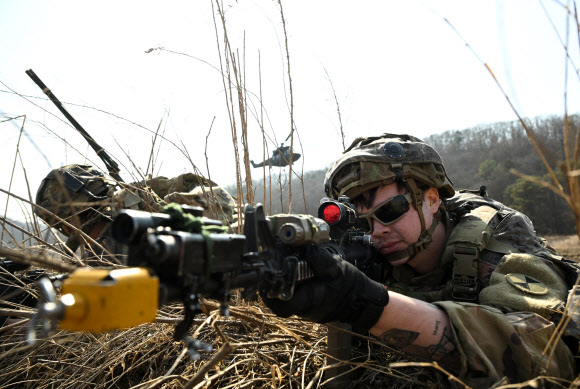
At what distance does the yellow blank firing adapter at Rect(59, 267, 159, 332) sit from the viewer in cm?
89

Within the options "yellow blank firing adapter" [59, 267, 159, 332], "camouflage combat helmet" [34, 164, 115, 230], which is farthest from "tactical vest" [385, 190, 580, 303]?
"camouflage combat helmet" [34, 164, 115, 230]

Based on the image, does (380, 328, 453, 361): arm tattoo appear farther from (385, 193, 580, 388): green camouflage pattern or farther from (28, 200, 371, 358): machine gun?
(28, 200, 371, 358): machine gun

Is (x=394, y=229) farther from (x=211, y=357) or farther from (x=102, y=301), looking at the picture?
(x=102, y=301)

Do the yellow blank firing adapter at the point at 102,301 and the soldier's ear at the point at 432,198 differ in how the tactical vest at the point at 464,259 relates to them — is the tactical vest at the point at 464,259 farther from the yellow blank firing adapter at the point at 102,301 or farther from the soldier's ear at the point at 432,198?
the yellow blank firing adapter at the point at 102,301

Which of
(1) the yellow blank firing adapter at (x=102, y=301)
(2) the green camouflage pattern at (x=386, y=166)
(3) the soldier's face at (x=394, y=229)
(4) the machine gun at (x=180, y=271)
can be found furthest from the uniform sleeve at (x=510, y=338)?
A: (1) the yellow blank firing adapter at (x=102, y=301)

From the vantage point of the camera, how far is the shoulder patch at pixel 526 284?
6.25ft

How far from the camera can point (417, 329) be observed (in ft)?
5.64

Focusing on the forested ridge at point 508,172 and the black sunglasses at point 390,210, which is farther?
the forested ridge at point 508,172

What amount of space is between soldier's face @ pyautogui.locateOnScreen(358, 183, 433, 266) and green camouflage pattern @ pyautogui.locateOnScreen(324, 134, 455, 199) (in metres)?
0.08

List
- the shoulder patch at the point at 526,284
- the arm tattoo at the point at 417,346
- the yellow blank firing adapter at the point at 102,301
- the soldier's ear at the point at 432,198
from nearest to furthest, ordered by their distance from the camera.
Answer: the yellow blank firing adapter at the point at 102,301 → the arm tattoo at the point at 417,346 → the shoulder patch at the point at 526,284 → the soldier's ear at the point at 432,198

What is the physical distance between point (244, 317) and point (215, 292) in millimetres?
870

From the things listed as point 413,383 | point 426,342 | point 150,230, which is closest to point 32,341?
point 150,230

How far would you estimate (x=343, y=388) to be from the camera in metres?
1.93

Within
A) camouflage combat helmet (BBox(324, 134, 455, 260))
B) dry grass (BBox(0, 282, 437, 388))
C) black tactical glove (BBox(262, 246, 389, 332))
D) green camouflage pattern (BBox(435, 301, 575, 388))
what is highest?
camouflage combat helmet (BBox(324, 134, 455, 260))
